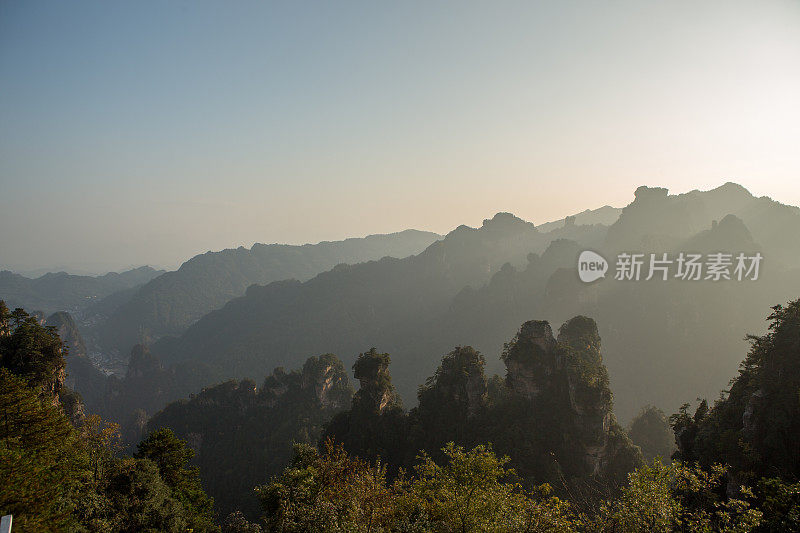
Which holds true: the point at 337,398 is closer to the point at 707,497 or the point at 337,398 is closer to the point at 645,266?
the point at 707,497

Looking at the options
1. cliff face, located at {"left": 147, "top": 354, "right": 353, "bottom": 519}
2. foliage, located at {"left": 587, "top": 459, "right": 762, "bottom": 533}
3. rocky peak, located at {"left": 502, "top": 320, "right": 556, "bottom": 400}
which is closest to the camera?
foliage, located at {"left": 587, "top": 459, "right": 762, "bottom": 533}

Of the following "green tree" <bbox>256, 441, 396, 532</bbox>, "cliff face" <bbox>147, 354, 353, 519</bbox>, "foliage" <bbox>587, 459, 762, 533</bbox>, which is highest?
"foliage" <bbox>587, 459, 762, 533</bbox>

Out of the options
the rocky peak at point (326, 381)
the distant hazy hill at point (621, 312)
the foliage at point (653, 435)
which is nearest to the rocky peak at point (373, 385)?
the rocky peak at point (326, 381)

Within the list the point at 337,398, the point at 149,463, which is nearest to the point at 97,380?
the point at 337,398

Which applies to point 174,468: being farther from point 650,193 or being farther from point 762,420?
point 650,193

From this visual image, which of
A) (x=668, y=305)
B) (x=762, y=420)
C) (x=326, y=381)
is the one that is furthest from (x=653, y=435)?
(x=326, y=381)

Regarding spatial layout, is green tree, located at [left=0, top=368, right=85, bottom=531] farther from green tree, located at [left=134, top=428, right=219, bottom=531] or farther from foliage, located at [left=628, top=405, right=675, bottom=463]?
foliage, located at [left=628, top=405, right=675, bottom=463]

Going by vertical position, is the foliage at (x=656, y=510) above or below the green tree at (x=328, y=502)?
above

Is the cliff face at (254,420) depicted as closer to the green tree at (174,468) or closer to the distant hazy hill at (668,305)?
the green tree at (174,468)

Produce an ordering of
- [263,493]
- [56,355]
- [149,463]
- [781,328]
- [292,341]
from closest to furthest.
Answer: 1. [263,493]
2. [781,328]
3. [149,463]
4. [56,355]
5. [292,341]

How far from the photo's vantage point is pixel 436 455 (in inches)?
1866

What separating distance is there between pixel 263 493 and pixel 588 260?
126m

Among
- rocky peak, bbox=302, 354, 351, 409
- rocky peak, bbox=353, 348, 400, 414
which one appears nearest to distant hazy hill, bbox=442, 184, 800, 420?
rocky peak, bbox=302, 354, 351, 409

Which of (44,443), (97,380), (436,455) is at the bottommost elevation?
(97,380)
